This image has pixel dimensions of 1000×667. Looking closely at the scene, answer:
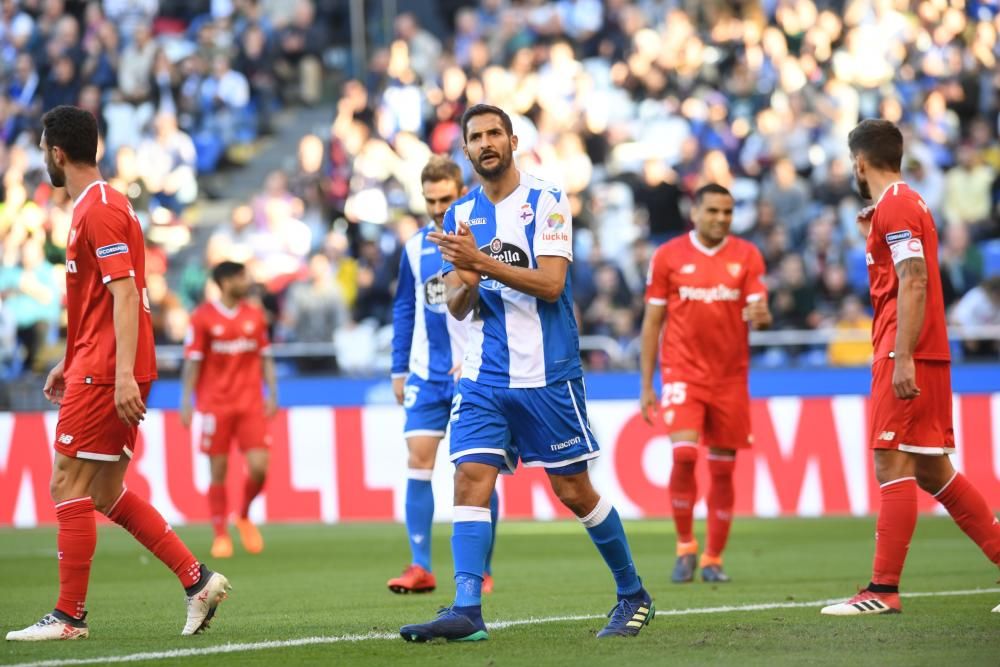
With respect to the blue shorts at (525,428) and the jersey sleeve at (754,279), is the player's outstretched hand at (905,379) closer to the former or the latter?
the blue shorts at (525,428)

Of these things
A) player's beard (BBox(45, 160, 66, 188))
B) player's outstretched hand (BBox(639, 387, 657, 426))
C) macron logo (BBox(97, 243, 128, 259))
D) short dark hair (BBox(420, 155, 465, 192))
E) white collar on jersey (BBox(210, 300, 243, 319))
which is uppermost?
short dark hair (BBox(420, 155, 465, 192))

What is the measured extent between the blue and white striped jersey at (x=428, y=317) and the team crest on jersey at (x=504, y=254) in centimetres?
270

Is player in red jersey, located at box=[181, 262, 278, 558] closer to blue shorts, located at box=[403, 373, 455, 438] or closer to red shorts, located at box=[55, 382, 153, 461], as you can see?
blue shorts, located at box=[403, 373, 455, 438]

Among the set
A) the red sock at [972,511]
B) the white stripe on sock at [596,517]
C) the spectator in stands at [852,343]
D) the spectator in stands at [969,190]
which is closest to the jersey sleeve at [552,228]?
the white stripe on sock at [596,517]

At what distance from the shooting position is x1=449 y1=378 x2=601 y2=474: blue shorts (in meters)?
7.27

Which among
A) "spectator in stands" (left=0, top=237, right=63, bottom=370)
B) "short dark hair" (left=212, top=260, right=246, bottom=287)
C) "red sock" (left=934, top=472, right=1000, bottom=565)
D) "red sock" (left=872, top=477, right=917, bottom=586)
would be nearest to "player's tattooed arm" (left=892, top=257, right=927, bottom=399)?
"red sock" (left=872, top=477, right=917, bottom=586)

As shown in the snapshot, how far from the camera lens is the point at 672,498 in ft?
36.3

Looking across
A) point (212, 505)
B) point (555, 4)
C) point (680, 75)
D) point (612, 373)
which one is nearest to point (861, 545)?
point (612, 373)

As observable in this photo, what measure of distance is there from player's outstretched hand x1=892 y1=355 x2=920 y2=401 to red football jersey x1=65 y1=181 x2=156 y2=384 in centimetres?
368

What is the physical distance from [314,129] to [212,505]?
13.4 metres

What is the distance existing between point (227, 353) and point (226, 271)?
Result: 2.44 feet

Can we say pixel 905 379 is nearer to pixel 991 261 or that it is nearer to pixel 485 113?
pixel 485 113

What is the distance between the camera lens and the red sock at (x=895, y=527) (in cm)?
830

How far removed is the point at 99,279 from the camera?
7.54 metres
